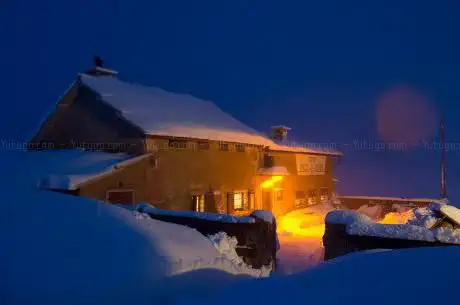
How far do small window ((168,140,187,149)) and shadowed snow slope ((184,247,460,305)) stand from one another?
1578 cm

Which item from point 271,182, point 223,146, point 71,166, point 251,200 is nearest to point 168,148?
point 223,146

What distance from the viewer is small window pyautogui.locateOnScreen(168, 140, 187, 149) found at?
2081cm

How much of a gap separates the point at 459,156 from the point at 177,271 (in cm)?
7206

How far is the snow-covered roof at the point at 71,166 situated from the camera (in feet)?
53.3

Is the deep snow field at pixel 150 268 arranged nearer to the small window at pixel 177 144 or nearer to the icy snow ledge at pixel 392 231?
the icy snow ledge at pixel 392 231

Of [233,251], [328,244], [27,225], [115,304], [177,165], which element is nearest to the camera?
[115,304]

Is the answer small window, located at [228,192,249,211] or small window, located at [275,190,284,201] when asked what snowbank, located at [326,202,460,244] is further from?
small window, located at [275,190,284,201]

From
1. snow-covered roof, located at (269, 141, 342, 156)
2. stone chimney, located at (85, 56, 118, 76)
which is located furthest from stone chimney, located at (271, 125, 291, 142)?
stone chimney, located at (85, 56, 118, 76)

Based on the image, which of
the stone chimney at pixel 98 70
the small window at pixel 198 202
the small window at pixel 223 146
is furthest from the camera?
the stone chimney at pixel 98 70

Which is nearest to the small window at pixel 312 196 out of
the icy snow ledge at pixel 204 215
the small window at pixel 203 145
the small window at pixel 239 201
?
the small window at pixel 239 201

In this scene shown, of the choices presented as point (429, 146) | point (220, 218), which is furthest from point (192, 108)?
point (429, 146)

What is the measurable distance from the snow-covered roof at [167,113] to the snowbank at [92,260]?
10153 mm

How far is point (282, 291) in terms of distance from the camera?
491 centimetres

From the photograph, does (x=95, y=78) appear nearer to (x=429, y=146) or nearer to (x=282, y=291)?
(x=282, y=291)
